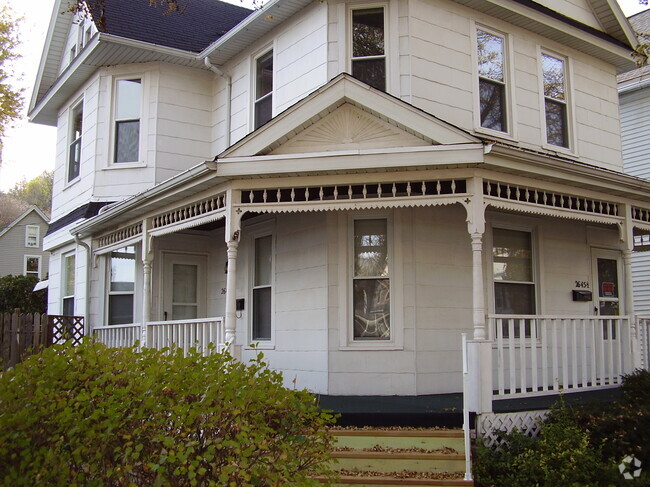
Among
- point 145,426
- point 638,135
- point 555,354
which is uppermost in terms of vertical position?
point 638,135

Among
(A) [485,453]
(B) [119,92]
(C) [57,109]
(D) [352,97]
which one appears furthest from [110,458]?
(C) [57,109]

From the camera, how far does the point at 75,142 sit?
1411 cm

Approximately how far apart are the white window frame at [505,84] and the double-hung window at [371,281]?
7.77 feet

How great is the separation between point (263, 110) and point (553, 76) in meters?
5.08

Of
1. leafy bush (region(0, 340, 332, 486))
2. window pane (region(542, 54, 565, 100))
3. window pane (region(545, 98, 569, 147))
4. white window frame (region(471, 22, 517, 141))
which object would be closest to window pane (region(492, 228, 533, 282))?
white window frame (region(471, 22, 517, 141))

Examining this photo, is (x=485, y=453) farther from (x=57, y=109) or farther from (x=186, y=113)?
(x=57, y=109)

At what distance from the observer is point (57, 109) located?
15.4m

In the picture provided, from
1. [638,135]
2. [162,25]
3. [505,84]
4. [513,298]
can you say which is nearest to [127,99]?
[162,25]

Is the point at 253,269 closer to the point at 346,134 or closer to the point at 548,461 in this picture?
the point at 346,134

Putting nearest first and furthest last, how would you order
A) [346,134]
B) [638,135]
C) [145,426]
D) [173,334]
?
[145,426]
[346,134]
[173,334]
[638,135]

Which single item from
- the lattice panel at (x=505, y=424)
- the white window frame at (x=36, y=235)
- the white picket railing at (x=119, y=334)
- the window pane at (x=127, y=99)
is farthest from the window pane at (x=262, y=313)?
the white window frame at (x=36, y=235)

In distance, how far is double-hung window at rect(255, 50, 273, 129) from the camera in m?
11.1

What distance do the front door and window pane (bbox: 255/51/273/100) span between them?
3212mm

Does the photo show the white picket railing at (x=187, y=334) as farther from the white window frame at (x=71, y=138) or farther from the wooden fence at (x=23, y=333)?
Result: the white window frame at (x=71, y=138)
